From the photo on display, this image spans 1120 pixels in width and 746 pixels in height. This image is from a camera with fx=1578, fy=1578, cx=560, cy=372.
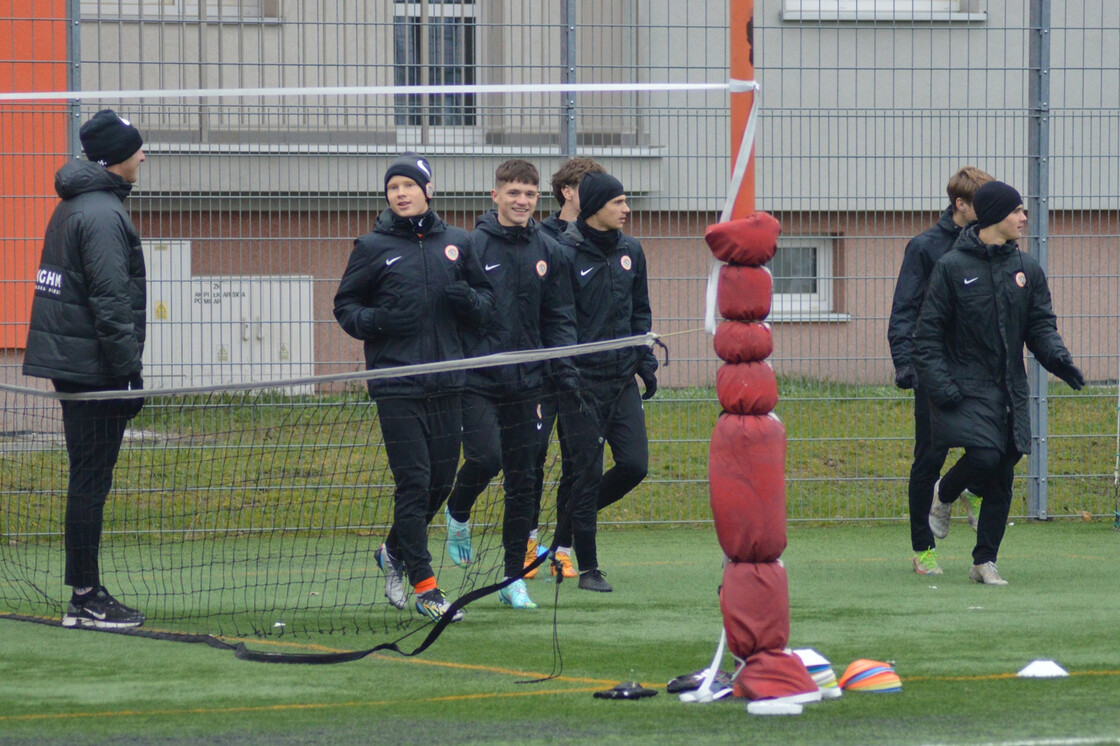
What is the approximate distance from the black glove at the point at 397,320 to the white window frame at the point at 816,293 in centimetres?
395

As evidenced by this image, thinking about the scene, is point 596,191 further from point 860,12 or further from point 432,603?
point 860,12

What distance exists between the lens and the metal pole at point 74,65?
8914mm

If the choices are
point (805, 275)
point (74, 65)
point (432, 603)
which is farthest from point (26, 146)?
point (805, 275)

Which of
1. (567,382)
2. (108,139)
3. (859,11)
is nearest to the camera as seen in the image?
(108,139)

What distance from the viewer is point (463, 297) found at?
6.14m

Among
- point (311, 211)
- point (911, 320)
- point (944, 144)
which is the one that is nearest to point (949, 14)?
point (944, 144)

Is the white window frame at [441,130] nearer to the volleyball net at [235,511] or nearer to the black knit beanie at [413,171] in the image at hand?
the volleyball net at [235,511]

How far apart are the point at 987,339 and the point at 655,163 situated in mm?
3003

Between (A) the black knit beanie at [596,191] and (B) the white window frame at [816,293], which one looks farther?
(B) the white window frame at [816,293]

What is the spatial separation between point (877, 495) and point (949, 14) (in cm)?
314

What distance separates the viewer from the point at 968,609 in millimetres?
6391

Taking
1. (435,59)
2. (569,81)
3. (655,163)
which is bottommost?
(655,163)

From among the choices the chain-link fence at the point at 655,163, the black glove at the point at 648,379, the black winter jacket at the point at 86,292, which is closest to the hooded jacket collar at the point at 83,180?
the black winter jacket at the point at 86,292

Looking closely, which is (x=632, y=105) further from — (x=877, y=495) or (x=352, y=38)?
(x=877, y=495)
